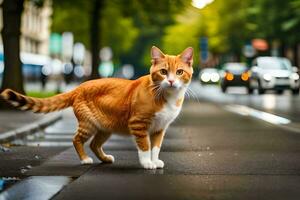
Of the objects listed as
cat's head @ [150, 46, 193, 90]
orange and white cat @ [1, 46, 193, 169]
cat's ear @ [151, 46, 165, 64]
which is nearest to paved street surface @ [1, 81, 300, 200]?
orange and white cat @ [1, 46, 193, 169]

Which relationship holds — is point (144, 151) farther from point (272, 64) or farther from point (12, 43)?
point (272, 64)

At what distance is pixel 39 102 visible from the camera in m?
8.97

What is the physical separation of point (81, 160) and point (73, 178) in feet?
3.86

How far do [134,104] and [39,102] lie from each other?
1193mm

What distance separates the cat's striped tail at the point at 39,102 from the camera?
335 inches

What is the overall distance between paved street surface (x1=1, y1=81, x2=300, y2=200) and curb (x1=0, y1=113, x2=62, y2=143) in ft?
0.79

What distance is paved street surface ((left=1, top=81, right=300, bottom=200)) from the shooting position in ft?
23.5

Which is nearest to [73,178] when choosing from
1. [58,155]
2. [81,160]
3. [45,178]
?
[45,178]

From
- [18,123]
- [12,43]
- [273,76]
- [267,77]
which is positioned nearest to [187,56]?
[18,123]

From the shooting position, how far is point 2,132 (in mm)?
14023

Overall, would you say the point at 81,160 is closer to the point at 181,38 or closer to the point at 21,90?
the point at 21,90

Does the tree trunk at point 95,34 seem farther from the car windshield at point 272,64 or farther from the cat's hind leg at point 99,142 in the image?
the cat's hind leg at point 99,142

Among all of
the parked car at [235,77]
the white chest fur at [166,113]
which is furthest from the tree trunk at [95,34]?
Answer: the white chest fur at [166,113]

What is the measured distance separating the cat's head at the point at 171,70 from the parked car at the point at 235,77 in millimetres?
35483
